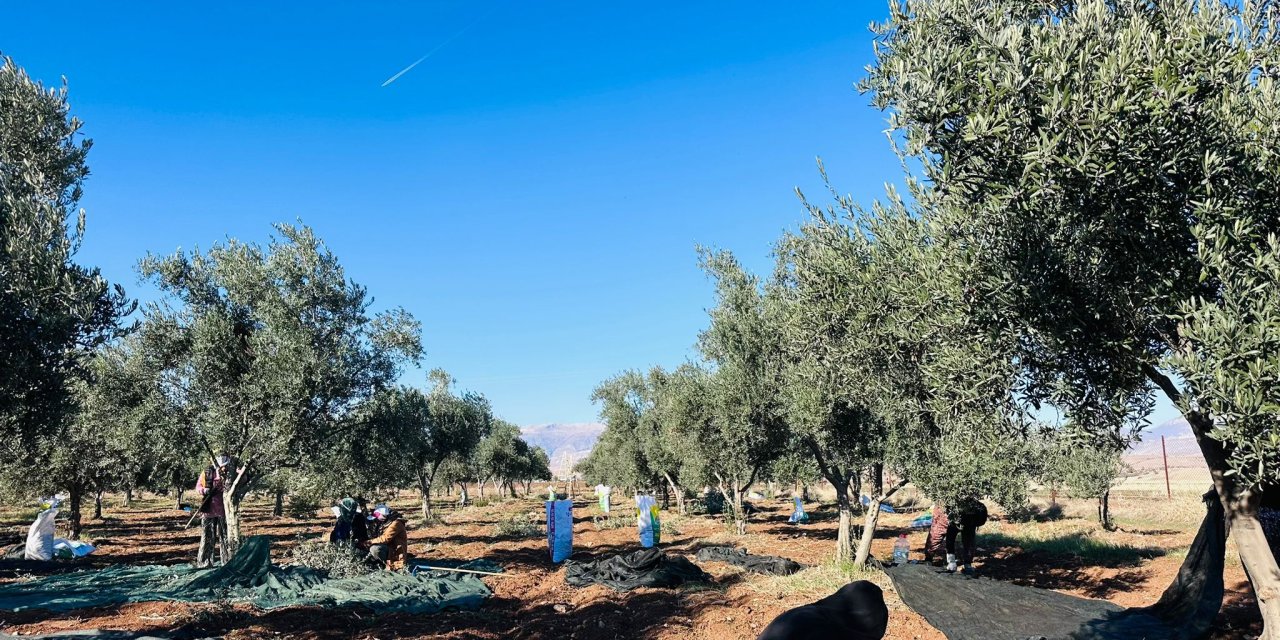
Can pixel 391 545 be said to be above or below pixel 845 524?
below

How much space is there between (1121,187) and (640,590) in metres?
14.3

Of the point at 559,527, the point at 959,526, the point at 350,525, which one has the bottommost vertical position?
the point at 559,527

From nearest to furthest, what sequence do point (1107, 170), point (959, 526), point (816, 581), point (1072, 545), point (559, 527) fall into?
point (1107, 170) → point (816, 581) → point (959, 526) → point (559, 527) → point (1072, 545)

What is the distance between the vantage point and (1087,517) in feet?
124

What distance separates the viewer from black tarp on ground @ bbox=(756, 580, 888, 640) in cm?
479

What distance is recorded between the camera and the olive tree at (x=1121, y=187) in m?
5.57

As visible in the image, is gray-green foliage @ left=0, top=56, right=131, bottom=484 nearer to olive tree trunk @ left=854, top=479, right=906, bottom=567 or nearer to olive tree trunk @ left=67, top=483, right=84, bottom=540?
olive tree trunk @ left=854, top=479, right=906, bottom=567

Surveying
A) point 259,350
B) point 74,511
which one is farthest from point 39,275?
point 74,511

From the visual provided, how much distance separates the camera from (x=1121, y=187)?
6.02m

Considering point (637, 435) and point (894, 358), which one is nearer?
point (894, 358)

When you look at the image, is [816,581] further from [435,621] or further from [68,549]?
[68,549]

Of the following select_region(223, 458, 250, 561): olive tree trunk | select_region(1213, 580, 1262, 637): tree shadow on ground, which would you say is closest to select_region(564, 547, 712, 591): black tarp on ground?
select_region(223, 458, 250, 561): olive tree trunk

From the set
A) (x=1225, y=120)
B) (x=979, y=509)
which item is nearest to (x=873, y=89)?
(x=1225, y=120)

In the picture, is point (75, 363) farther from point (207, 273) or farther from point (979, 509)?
point (979, 509)
